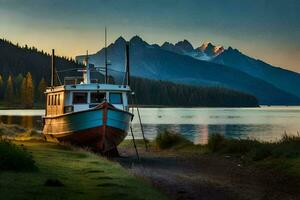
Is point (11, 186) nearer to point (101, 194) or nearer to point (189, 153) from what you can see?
point (101, 194)

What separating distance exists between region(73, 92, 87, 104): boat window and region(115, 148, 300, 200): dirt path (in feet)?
23.9

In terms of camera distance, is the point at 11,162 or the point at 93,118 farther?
the point at 93,118

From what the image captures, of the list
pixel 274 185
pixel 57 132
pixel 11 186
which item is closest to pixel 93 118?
pixel 57 132

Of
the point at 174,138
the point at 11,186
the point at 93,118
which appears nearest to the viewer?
the point at 11,186

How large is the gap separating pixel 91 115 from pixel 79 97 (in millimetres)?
2282

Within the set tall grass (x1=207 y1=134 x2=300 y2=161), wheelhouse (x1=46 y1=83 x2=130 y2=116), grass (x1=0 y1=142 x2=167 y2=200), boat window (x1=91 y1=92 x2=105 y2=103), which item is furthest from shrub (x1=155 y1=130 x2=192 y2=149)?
grass (x1=0 y1=142 x2=167 y2=200)

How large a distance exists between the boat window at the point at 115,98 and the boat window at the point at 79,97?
5.46 ft

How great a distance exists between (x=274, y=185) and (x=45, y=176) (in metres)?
8.59

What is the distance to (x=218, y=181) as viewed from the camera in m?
20.6

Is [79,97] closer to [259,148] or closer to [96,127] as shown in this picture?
→ [96,127]

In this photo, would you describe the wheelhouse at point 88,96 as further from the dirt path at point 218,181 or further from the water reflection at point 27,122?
the water reflection at point 27,122

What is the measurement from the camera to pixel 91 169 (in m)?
19.2

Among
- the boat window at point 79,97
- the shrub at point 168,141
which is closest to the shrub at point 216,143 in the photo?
the shrub at point 168,141

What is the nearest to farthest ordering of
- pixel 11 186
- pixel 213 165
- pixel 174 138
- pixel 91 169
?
pixel 11 186 → pixel 91 169 → pixel 213 165 → pixel 174 138
